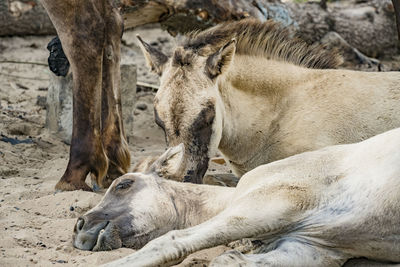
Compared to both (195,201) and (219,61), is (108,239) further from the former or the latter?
(219,61)

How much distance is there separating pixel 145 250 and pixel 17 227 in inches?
49.9

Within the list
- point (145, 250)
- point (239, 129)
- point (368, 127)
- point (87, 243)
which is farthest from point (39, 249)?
point (368, 127)

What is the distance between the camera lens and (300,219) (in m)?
3.77

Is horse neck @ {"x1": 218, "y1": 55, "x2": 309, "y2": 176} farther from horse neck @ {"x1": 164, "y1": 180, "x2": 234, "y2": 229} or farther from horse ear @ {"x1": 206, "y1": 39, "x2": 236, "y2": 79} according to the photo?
horse neck @ {"x1": 164, "y1": 180, "x2": 234, "y2": 229}

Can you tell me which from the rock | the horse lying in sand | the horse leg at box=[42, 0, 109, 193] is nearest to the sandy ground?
the rock

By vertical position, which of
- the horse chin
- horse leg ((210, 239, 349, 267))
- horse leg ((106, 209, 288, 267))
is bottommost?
the horse chin

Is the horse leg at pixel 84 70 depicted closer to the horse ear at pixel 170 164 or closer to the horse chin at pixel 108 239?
the horse ear at pixel 170 164

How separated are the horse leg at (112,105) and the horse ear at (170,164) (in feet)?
4.48

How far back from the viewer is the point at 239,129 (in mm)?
5906

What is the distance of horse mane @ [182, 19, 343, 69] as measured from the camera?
596cm

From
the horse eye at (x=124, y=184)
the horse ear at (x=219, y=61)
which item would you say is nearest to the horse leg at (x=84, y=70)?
the horse ear at (x=219, y=61)

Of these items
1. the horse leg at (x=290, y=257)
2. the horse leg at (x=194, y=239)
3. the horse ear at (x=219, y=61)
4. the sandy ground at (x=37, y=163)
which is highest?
the horse ear at (x=219, y=61)

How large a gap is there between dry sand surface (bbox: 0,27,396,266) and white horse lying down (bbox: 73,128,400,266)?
256 mm

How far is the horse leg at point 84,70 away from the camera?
5656 millimetres
